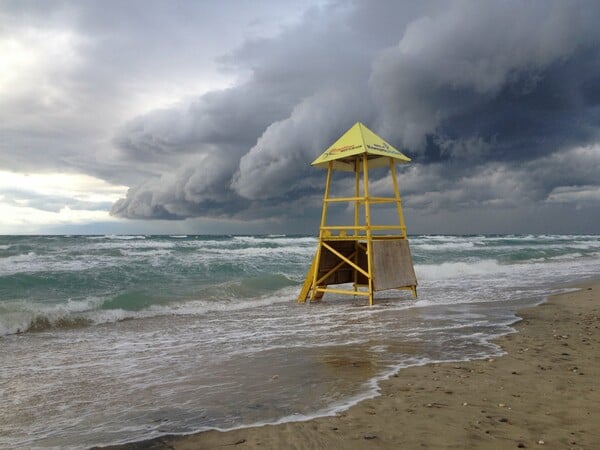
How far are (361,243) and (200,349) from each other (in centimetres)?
780

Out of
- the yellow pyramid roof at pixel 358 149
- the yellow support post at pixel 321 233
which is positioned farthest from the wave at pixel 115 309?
the yellow pyramid roof at pixel 358 149

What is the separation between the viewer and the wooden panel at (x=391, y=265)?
1223cm

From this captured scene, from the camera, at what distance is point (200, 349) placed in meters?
7.27

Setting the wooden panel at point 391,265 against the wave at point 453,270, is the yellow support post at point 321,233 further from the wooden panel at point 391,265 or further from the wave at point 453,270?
the wave at point 453,270

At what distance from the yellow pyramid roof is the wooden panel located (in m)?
2.31

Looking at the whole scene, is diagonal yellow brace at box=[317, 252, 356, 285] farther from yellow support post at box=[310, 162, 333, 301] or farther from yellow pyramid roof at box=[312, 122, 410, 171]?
yellow pyramid roof at box=[312, 122, 410, 171]

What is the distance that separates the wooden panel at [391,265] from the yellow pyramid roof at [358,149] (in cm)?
231

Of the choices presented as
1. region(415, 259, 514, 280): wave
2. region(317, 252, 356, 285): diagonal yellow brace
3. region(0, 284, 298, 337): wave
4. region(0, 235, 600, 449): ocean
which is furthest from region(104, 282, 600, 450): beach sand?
region(415, 259, 514, 280): wave

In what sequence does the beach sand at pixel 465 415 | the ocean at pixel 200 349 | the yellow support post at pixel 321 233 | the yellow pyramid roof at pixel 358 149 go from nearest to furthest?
the beach sand at pixel 465 415
the ocean at pixel 200 349
the yellow pyramid roof at pixel 358 149
the yellow support post at pixel 321 233

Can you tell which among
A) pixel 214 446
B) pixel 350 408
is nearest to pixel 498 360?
pixel 350 408

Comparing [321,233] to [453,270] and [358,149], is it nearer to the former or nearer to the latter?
[358,149]

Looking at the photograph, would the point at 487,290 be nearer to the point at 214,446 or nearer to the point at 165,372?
the point at 165,372

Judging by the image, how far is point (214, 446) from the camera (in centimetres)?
353

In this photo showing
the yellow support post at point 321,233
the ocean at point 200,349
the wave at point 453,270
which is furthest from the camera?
the wave at point 453,270
